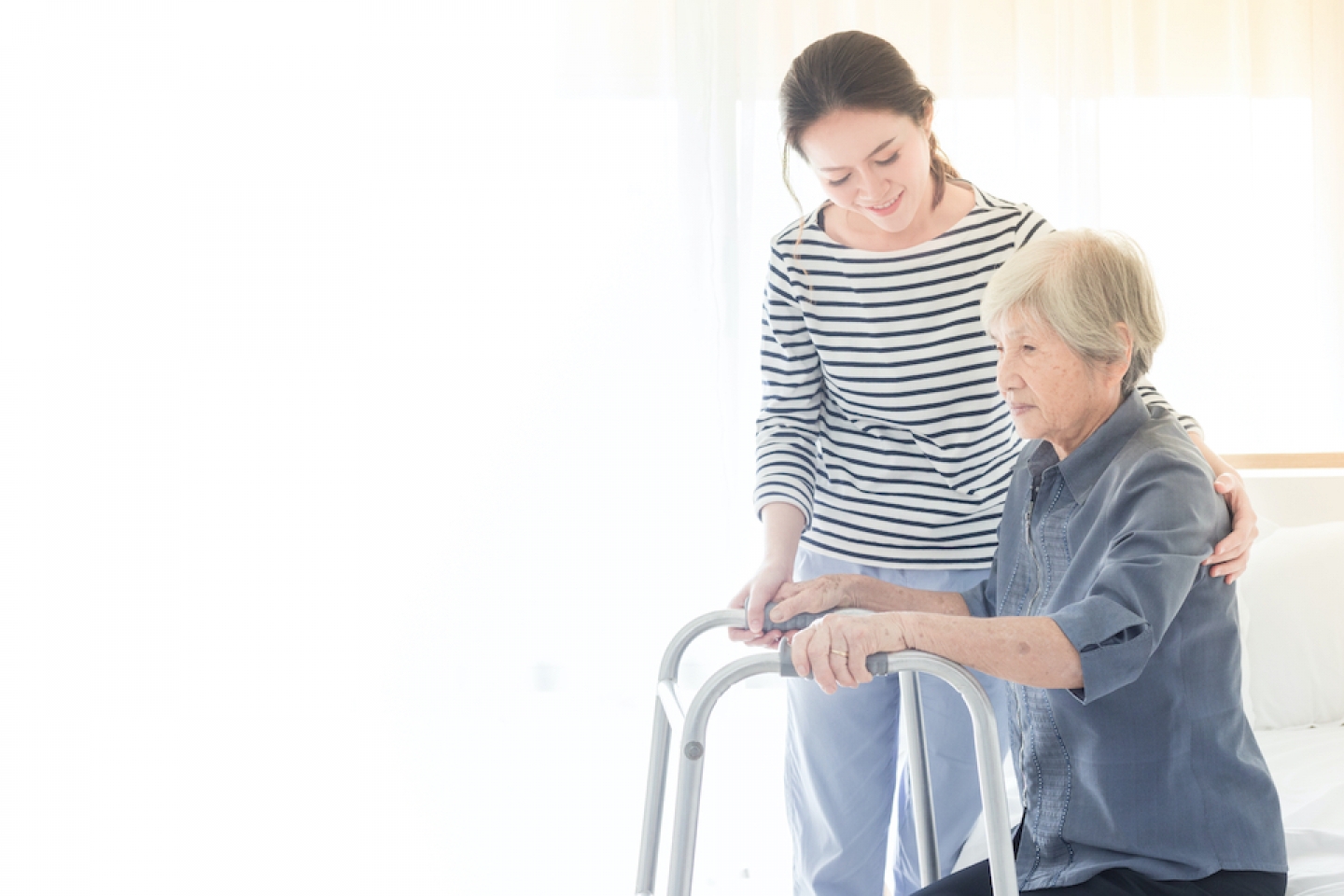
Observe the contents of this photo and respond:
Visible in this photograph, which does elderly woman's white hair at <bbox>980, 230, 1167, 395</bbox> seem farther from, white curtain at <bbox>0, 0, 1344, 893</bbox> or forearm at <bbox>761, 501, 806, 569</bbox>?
white curtain at <bbox>0, 0, 1344, 893</bbox>

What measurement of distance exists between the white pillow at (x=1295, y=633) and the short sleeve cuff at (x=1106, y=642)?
934 millimetres

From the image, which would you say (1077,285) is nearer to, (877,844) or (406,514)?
(877,844)

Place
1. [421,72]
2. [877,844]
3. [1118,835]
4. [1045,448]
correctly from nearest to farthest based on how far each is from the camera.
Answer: [1118,835]
[1045,448]
[877,844]
[421,72]

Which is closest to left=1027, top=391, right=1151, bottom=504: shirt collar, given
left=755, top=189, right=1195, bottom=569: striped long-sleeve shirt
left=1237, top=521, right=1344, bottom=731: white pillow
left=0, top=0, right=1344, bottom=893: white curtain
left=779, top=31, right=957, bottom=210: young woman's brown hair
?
left=755, top=189, right=1195, bottom=569: striped long-sleeve shirt

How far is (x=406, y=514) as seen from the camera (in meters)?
2.50

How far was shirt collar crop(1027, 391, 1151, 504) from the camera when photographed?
1.15 m

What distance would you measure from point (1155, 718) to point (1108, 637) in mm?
149

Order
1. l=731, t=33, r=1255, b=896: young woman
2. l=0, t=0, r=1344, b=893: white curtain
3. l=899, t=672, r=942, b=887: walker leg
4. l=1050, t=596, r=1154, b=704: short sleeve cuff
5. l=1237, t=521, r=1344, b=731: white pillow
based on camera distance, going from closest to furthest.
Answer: l=1050, t=596, r=1154, b=704: short sleeve cuff → l=899, t=672, r=942, b=887: walker leg → l=731, t=33, r=1255, b=896: young woman → l=1237, t=521, r=1344, b=731: white pillow → l=0, t=0, r=1344, b=893: white curtain

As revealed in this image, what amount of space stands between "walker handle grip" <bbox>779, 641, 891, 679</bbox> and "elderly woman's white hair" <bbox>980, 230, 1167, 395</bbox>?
39 centimetres

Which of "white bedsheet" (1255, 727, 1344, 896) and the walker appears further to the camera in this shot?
"white bedsheet" (1255, 727, 1344, 896)

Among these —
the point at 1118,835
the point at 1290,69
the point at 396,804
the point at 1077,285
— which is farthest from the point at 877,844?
the point at 1290,69

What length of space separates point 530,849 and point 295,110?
1.73 metres

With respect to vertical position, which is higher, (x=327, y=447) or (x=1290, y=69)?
(x=1290, y=69)

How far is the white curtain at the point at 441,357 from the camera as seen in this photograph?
2404 millimetres
